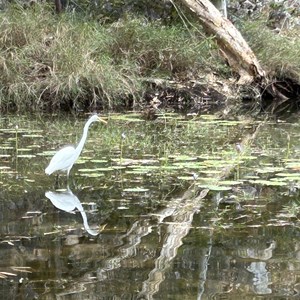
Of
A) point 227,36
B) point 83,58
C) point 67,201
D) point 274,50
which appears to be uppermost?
point 67,201

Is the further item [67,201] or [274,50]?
[274,50]

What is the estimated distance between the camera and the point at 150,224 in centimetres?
363

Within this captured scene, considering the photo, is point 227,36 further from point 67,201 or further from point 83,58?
point 67,201

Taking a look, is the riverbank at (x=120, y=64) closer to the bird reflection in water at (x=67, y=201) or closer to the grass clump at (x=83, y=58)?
the grass clump at (x=83, y=58)

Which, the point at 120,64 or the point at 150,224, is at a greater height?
the point at 150,224

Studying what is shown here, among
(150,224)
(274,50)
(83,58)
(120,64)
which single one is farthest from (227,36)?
(150,224)

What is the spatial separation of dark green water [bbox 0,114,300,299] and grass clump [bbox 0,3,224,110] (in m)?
3.60

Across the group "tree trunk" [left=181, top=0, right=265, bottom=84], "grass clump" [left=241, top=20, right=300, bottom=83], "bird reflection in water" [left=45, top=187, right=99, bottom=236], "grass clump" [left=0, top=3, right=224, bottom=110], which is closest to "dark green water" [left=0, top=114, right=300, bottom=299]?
"bird reflection in water" [left=45, top=187, right=99, bottom=236]

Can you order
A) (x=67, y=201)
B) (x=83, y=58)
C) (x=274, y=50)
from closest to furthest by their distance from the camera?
(x=67, y=201), (x=83, y=58), (x=274, y=50)

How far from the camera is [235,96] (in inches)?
448

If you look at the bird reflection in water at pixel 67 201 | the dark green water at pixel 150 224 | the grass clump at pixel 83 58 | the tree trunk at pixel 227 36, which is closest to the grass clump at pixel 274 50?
the tree trunk at pixel 227 36

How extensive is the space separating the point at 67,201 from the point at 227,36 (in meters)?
7.39

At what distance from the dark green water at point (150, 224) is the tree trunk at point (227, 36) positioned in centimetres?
490

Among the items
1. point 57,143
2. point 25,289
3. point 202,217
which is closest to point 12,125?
point 57,143
